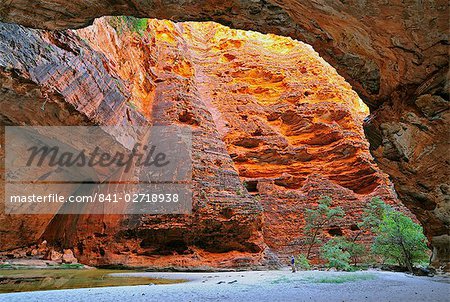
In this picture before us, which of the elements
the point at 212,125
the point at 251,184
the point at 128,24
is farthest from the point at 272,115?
the point at 128,24

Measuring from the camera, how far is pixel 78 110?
10.1 metres

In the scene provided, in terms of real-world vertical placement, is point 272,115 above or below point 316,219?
above

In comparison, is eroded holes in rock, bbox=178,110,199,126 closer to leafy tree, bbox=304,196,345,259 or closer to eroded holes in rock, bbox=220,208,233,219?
eroded holes in rock, bbox=220,208,233,219

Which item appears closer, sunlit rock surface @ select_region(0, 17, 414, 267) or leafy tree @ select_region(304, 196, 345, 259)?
sunlit rock surface @ select_region(0, 17, 414, 267)

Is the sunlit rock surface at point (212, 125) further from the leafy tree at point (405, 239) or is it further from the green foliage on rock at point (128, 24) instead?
the leafy tree at point (405, 239)

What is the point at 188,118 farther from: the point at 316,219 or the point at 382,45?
the point at 382,45

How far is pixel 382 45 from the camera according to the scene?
4.42 meters

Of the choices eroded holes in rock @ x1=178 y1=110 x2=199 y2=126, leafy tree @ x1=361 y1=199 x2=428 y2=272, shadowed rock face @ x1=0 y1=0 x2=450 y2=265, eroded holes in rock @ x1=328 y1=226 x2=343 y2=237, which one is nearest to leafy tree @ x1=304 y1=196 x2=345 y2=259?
eroded holes in rock @ x1=328 y1=226 x2=343 y2=237

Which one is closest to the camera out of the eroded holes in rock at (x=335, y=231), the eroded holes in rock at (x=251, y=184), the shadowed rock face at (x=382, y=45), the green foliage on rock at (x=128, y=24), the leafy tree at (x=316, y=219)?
the shadowed rock face at (x=382, y=45)

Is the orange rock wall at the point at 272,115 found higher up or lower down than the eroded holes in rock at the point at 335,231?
higher up

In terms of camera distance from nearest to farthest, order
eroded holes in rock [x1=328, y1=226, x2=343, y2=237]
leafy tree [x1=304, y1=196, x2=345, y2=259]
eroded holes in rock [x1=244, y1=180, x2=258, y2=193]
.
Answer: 1. leafy tree [x1=304, y1=196, x2=345, y2=259]
2. eroded holes in rock [x1=328, y1=226, x2=343, y2=237]
3. eroded holes in rock [x1=244, y1=180, x2=258, y2=193]

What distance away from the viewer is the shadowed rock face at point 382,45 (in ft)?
12.8

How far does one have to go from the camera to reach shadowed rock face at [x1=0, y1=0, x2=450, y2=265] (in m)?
3.90

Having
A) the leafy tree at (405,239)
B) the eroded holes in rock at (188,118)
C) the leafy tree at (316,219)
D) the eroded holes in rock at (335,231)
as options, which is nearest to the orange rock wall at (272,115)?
the eroded holes in rock at (188,118)
